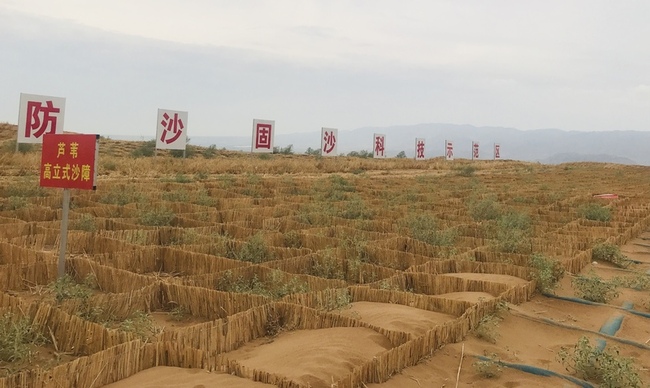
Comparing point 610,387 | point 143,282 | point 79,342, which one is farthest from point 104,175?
point 610,387

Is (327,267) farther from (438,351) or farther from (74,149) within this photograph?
(74,149)

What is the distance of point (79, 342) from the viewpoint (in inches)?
137

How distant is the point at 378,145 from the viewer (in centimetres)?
3159

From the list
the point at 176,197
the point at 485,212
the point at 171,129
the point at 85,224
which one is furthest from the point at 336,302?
the point at 171,129

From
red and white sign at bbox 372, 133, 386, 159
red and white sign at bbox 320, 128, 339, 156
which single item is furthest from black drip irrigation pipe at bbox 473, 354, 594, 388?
red and white sign at bbox 372, 133, 386, 159

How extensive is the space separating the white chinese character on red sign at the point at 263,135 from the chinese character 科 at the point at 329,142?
13.2 feet

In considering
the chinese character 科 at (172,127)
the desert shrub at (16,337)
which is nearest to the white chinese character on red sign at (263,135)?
the chinese character 科 at (172,127)

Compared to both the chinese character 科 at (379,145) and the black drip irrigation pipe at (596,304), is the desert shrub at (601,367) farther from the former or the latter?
the chinese character 科 at (379,145)

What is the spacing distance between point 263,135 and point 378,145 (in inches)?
382

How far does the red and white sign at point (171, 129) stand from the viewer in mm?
19406

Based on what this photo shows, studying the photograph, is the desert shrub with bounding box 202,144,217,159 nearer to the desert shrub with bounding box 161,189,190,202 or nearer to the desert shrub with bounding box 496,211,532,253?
the desert shrub with bounding box 161,189,190,202

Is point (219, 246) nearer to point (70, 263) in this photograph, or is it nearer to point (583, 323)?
point (70, 263)

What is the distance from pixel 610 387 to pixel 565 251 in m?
3.98

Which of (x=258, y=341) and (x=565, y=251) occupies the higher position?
(x=565, y=251)
